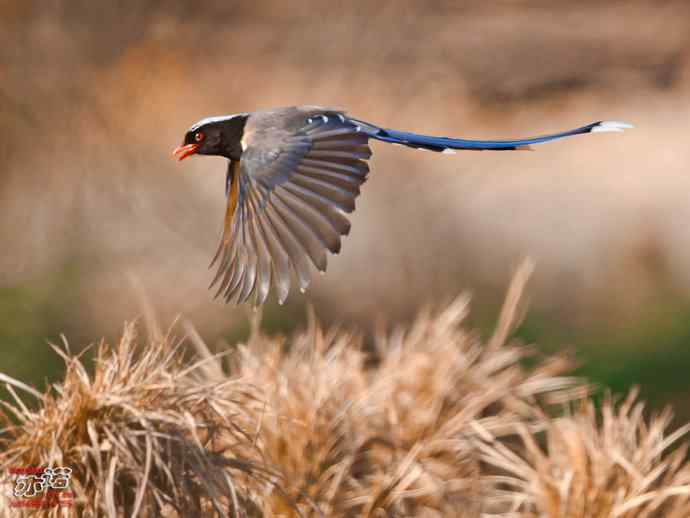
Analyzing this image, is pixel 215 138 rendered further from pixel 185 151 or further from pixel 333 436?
pixel 333 436

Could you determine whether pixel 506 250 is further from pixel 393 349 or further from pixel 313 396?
pixel 313 396

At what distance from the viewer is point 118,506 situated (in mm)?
1799

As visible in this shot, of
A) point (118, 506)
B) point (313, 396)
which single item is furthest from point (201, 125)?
point (313, 396)

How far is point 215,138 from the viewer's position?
5.73 feet

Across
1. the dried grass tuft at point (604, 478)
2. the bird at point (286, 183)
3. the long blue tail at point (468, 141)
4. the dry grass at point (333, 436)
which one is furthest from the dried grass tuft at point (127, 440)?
the dried grass tuft at point (604, 478)

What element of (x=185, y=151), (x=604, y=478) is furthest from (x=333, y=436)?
(x=185, y=151)

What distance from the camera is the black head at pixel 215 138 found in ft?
5.72

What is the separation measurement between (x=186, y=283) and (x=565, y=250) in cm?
157

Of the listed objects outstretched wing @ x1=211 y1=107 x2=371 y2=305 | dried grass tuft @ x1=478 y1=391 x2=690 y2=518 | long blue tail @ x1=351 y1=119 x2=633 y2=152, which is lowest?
dried grass tuft @ x1=478 y1=391 x2=690 y2=518

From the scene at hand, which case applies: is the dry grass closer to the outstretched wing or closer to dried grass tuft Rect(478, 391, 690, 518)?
dried grass tuft Rect(478, 391, 690, 518)

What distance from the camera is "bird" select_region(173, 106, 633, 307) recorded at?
1.58 meters

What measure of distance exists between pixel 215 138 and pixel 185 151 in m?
0.05

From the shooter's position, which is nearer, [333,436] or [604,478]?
[604,478]

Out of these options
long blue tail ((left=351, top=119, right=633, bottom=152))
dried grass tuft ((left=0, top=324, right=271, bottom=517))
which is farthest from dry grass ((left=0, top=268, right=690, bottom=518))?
long blue tail ((left=351, top=119, right=633, bottom=152))
